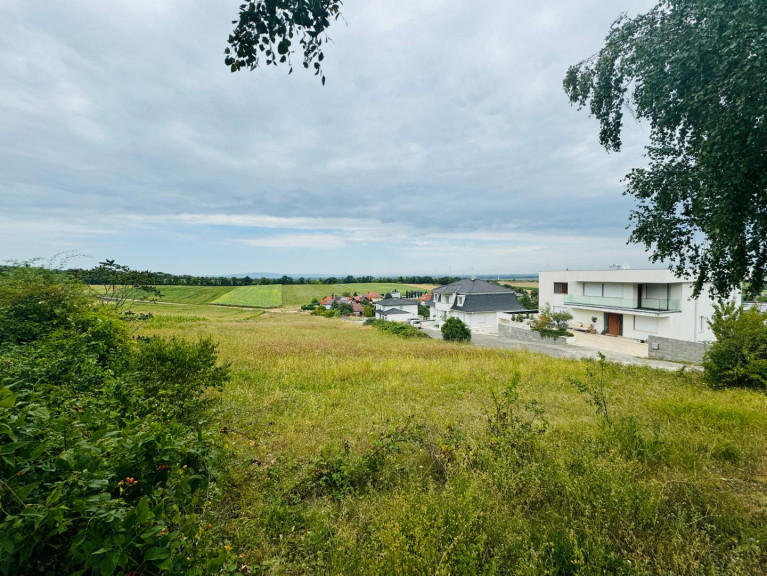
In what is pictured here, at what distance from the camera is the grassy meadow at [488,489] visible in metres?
2.33

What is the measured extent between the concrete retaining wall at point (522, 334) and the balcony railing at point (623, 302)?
6603 mm

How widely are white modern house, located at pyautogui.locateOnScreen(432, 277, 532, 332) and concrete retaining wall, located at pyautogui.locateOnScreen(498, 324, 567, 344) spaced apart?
2.71m

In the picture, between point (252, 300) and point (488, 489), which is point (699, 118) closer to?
point (488, 489)

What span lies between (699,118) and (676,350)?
65.7 ft

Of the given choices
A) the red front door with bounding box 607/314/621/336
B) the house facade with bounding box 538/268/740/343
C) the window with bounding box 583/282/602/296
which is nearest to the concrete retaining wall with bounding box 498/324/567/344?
the house facade with bounding box 538/268/740/343

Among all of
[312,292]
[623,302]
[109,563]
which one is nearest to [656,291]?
[623,302]

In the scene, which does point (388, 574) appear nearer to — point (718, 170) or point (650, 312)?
point (718, 170)

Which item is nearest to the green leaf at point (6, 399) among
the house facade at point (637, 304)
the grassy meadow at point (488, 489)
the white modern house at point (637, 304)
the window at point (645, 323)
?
the grassy meadow at point (488, 489)

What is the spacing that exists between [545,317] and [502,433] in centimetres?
2559

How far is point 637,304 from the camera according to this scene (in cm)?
2606

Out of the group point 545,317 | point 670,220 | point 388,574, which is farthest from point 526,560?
point 545,317

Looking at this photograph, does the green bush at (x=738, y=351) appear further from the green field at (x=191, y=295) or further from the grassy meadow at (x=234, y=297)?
the green field at (x=191, y=295)

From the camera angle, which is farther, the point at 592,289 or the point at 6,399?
the point at 592,289

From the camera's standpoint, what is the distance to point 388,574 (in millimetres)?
2158
